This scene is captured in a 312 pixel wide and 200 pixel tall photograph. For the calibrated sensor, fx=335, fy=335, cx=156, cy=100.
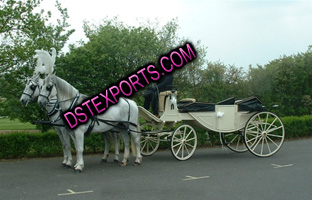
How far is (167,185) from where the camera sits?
6.68m

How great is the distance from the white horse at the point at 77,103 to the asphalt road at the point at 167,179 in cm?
67

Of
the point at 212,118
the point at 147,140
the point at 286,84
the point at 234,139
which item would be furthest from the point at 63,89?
the point at 286,84

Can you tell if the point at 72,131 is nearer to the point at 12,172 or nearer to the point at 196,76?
the point at 12,172

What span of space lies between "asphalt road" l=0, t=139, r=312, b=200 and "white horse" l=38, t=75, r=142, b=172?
0.67m

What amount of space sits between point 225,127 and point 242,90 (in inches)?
400

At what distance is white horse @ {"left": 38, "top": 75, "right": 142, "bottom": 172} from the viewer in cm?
794

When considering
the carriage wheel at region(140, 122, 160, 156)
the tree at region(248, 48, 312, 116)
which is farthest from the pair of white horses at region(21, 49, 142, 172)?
the tree at region(248, 48, 312, 116)

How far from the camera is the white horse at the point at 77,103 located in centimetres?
794

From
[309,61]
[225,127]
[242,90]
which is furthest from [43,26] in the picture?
[309,61]

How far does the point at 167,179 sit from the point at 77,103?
9.46 ft

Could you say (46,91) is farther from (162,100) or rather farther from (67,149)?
(162,100)

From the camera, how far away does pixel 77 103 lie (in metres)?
8.20

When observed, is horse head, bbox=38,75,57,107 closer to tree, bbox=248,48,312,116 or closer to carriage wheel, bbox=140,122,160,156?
carriage wheel, bbox=140,122,160,156

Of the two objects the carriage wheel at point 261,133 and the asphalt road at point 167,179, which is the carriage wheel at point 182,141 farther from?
the carriage wheel at point 261,133
